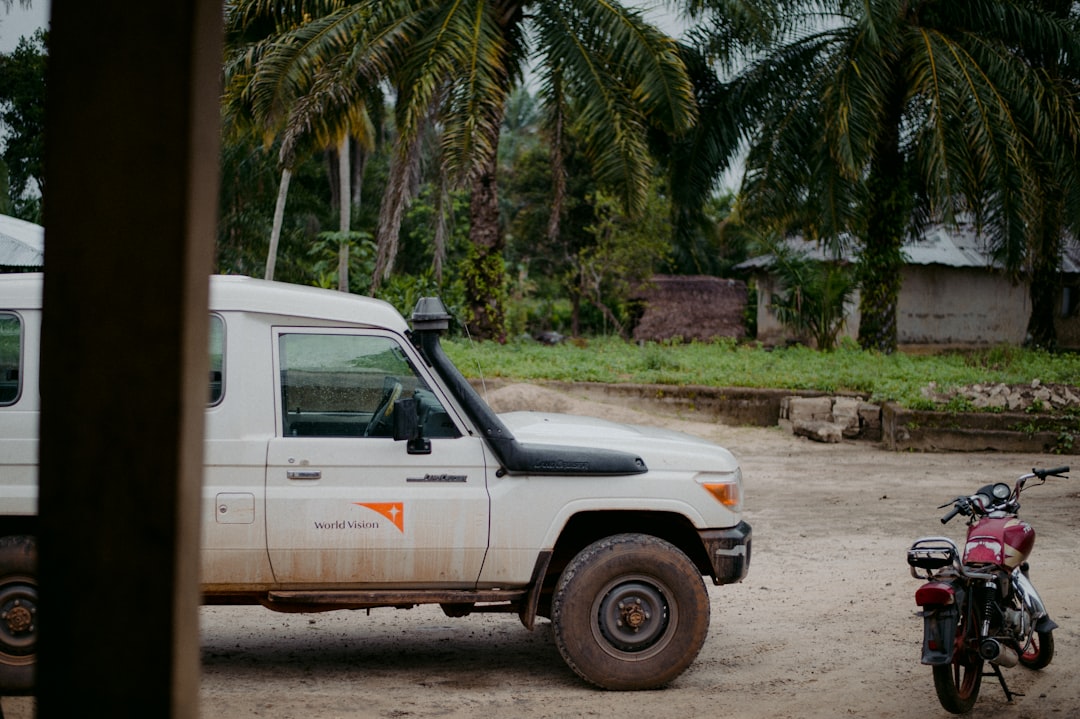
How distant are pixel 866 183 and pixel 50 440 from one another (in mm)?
20999

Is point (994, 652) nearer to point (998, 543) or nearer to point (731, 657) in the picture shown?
point (998, 543)

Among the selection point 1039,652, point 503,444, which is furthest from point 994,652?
point 503,444

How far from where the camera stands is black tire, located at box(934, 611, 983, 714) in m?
4.96

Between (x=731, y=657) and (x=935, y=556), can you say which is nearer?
(x=935, y=556)

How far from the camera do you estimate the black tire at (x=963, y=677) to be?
4.96 m

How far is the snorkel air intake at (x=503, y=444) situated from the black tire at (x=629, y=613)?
0.41 metres

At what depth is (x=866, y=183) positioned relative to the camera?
2120cm

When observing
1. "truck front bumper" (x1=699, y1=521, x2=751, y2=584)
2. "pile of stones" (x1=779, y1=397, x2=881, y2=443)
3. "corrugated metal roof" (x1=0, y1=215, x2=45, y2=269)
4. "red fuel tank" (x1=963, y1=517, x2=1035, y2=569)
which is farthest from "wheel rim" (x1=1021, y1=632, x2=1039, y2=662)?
"corrugated metal roof" (x1=0, y1=215, x2=45, y2=269)

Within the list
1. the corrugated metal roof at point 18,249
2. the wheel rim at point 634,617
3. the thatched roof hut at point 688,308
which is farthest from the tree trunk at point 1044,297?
the wheel rim at point 634,617

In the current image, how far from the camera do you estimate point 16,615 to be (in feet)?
16.7

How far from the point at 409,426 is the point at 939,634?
2648 mm

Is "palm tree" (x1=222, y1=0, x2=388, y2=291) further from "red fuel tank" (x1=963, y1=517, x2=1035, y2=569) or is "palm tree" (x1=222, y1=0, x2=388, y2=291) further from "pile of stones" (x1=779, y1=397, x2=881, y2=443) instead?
"red fuel tank" (x1=963, y1=517, x2=1035, y2=569)

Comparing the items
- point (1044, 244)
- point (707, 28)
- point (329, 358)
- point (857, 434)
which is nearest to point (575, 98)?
point (707, 28)

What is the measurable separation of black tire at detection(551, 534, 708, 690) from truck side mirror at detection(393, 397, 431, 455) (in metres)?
0.99
